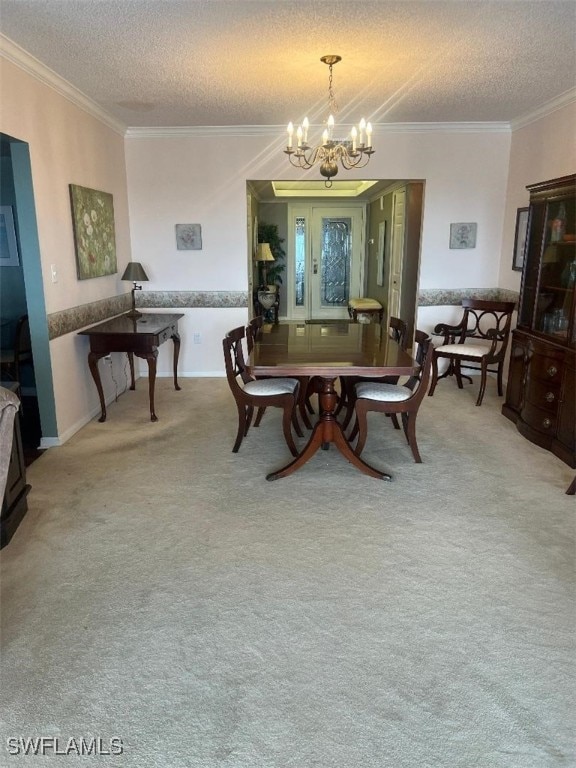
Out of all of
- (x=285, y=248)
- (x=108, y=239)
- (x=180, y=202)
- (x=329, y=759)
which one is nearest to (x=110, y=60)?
(x=108, y=239)

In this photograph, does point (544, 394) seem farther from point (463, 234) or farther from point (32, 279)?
point (32, 279)

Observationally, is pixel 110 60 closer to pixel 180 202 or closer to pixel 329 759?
pixel 180 202

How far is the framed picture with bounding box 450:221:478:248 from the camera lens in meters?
5.39

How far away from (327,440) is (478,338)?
2.60 metres

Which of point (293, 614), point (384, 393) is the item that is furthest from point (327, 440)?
point (293, 614)

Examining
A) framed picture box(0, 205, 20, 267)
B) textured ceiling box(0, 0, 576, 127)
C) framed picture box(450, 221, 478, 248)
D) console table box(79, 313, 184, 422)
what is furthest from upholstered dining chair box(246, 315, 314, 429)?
framed picture box(450, 221, 478, 248)

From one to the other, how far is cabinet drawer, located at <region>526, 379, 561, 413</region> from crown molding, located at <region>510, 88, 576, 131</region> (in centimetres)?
222

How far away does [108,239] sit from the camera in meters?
4.73

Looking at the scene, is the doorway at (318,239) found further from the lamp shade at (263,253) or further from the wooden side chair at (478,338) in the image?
the wooden side chair at (478,338)

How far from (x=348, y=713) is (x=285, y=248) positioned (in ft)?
30.1

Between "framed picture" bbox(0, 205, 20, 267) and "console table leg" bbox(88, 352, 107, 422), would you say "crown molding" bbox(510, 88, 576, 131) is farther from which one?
"framed picture" bbox(0, 205, 20, 267)

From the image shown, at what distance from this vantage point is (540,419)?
3746 millimetres

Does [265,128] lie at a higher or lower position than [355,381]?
higher

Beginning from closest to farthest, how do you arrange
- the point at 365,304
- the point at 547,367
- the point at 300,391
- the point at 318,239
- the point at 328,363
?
1. the point at 328,363
2. the point at 547,367
3. the point at 300,391
4. the point at 365,304
5. the point at 318,239
